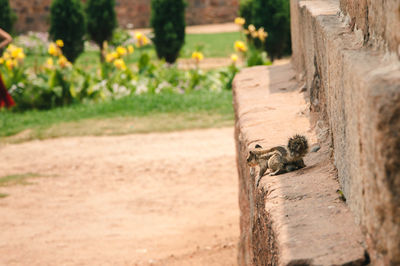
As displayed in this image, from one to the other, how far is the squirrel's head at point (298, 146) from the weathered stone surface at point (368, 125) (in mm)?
117

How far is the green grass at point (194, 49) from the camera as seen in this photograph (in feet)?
47.0

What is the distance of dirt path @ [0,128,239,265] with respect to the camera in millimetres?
4102

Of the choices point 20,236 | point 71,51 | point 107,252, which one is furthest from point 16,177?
point 71,51

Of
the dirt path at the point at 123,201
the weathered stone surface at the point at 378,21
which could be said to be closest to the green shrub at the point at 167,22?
the dirt path at the point at 123,201

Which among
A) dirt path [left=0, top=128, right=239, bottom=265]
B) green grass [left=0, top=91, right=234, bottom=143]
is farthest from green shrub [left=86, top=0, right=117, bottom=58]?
dirt path [left=0, top=128, right=239, bottom=265]

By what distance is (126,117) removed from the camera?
832 centimetres

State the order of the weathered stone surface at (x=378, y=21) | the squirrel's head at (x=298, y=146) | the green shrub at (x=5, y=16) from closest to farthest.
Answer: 1. the weathered stone surface at (x=378, y=21)
2. the squirrel's head at (x=298, y=146)
3. the green shrub at (x=5, y=16)

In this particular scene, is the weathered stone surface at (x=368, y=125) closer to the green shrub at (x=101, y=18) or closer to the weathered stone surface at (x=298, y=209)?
the weathered stone surface at (x=298, y=209)

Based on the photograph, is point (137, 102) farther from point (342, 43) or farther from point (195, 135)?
point (342, 43)

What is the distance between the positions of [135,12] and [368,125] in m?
18.7

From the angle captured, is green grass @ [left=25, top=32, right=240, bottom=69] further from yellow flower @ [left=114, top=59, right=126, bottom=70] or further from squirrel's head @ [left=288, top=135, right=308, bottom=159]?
squirrel's head @ [left=288, top=135, right=308, bottom=159]

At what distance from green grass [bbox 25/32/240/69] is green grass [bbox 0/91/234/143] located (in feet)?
15.8

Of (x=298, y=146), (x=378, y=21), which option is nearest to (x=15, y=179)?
(x=298, y=146)

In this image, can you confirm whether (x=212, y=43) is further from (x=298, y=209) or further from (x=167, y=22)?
(x=298, y=209)
